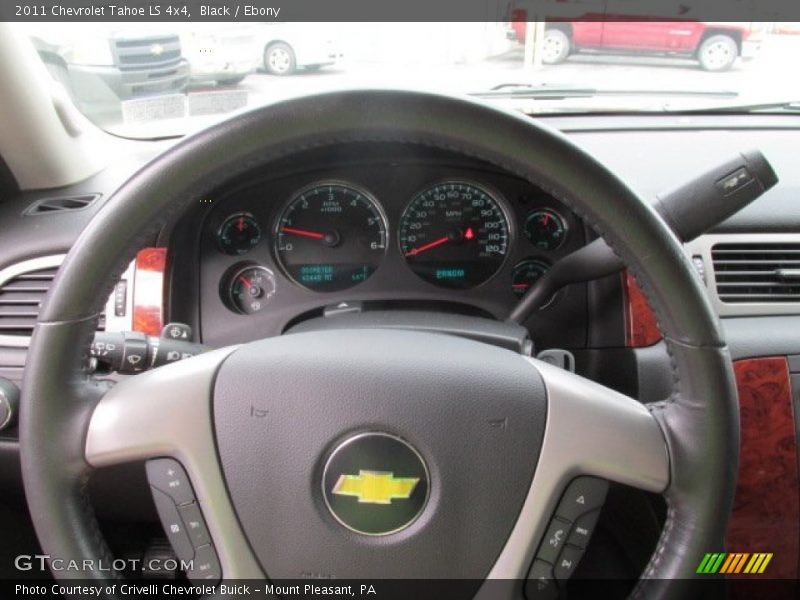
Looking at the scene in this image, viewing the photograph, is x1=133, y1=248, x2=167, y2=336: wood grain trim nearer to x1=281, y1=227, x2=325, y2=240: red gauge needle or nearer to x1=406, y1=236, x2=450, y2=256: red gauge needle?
x1=281, y1=227, x2=325, y2=240: red gauge needle

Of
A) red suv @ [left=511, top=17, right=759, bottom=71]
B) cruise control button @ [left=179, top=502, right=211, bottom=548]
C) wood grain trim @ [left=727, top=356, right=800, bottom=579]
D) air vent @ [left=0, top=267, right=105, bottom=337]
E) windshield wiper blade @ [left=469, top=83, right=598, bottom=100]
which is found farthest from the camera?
windshield wiper blade @ [left=469, top=83, right=598, bottom=100]

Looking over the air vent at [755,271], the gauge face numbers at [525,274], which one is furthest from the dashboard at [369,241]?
the air vent at [755,271]

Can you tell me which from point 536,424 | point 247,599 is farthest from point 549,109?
point 247,599

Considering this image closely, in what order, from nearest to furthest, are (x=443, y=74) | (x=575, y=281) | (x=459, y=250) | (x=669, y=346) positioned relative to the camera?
(x=669, y=346)
(x=575, y=281)
(x=459, y=250)
(x=443, y=74)

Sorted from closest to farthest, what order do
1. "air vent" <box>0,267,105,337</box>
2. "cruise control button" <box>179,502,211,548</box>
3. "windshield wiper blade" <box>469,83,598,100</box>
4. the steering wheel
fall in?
the steering wheel → "cruise control button" <box>179,502,211,548</box> → "air vent" <box>0,267,105,337</box> → "windshield wiper blade" <box>469,83,598,100</box>

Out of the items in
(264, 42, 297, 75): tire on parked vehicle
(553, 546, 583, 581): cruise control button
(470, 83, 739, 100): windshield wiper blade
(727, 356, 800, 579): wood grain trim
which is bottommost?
(727, 356, 800, 579): wood grain trim

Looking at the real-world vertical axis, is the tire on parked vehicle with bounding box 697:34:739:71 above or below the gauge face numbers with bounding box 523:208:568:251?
above

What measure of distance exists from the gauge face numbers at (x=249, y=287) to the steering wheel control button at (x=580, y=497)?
1138 millimetres

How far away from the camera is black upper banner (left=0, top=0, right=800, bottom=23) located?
74.9 inches

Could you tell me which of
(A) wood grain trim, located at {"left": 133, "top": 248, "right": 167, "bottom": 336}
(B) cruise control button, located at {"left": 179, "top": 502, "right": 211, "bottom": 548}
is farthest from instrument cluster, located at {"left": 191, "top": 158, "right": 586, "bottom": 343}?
(B) cruise control button, located at {"left": 179, "top": 502, "right": 211, "bottom": 548}

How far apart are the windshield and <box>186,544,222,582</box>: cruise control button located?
1230mm

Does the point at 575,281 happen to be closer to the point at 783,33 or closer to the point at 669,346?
the point at 669,346

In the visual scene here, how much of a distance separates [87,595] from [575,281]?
1101 mm

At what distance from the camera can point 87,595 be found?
1091mm
